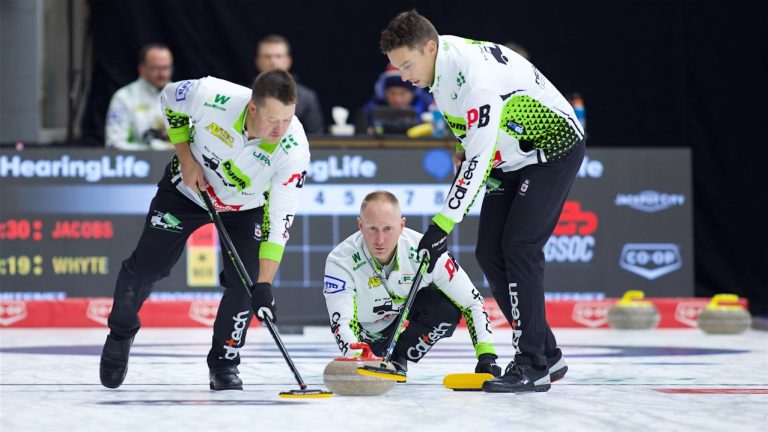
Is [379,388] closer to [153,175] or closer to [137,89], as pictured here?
[153,175]

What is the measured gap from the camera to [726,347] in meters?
6.95

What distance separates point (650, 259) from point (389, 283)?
422cm

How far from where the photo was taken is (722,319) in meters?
7.86

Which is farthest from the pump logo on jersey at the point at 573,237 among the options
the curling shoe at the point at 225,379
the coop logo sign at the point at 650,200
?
the curling shoe at the point at 225,379

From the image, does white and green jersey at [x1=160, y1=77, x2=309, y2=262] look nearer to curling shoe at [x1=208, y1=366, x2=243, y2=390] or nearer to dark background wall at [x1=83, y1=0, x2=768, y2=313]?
curling shoe at [x1=208, y1=366, x2=243, y2=390]

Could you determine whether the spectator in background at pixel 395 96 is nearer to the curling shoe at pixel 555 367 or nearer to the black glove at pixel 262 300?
the curling shoe at pixel 555 367

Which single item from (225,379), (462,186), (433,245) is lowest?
(225,379)

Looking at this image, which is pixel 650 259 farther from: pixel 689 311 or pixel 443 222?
pixel 443 222

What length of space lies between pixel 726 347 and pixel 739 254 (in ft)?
13.4

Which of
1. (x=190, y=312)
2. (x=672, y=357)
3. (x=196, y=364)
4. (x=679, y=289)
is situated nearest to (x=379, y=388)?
(x=196, y=364)

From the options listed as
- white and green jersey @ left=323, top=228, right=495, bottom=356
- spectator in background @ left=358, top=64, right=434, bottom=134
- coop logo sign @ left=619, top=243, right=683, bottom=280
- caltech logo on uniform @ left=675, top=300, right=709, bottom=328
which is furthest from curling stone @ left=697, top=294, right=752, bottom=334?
Result: white and green jersey @ left=323, top=228, right=495, bottom=356

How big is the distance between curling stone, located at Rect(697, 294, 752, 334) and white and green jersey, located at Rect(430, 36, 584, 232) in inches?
137

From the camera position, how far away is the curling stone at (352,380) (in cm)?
435

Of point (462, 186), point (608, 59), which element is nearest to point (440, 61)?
point (462, 186)
